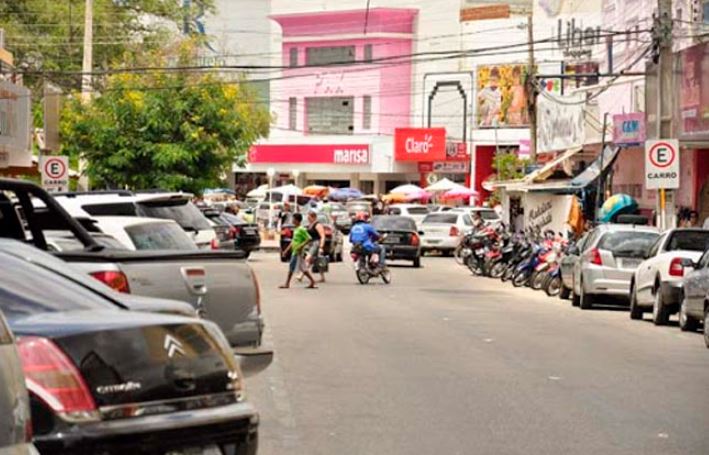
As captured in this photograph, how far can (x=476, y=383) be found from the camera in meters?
15.3

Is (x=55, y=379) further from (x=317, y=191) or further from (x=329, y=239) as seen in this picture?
(x=317, y=191)

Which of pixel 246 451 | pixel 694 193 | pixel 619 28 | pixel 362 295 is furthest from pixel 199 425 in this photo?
pixel 619 28

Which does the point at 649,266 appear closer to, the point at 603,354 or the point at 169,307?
the point at 603,354

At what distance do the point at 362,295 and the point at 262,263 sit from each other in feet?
49.8

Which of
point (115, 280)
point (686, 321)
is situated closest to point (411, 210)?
point (686, 321)

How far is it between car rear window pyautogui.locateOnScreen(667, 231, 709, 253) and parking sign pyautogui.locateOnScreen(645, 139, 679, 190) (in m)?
4.10

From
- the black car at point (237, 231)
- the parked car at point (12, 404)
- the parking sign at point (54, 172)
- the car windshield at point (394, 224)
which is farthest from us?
the car windshield at point (394, 224)

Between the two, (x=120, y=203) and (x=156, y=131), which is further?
(x=156, y=131)

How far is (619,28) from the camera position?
161 ft

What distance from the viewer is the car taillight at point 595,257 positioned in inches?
1114

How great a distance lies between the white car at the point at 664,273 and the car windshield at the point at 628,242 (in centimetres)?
58

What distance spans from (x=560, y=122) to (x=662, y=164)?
23535mm

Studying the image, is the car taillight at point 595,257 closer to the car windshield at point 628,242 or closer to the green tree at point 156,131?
the car windshield at point 628,242

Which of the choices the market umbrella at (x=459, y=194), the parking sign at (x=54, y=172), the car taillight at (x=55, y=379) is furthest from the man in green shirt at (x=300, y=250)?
the market umbrella at (x=459, y=194)
